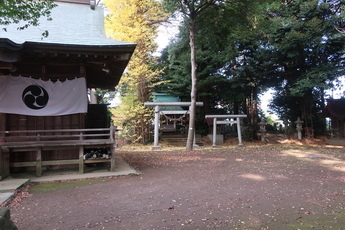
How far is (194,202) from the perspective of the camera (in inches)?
182

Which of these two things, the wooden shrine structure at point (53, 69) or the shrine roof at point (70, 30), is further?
the shrine roof at point (70, 30)

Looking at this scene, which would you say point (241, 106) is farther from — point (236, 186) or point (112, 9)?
point (236, 186)

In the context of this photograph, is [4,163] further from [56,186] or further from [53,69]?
[53,69]

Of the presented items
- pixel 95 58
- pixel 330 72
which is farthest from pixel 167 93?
pixel 95 58

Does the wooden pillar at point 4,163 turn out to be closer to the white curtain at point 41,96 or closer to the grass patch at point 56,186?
the grass patch at point 56,186

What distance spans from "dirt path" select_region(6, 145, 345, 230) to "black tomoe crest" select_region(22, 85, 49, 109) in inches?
101

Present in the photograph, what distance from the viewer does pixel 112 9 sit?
1700 centimetres

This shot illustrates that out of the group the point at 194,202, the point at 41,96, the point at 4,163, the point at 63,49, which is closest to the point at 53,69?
the point at 41,96

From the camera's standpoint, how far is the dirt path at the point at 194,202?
3.70 m

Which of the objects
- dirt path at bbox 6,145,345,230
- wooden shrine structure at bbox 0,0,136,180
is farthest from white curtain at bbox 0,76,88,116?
dirt path at bbox 6,145,345,230

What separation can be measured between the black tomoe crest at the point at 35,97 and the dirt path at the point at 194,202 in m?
2.57

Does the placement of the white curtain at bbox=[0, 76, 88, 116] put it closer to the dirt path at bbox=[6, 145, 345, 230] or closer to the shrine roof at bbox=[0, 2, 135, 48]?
the shrine roof at bbox=[0, 2, 135, 48]

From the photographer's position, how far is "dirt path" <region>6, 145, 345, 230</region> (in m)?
3.70

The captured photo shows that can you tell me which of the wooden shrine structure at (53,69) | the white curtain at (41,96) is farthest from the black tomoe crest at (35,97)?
the wooden shrine structure at (53,69)
